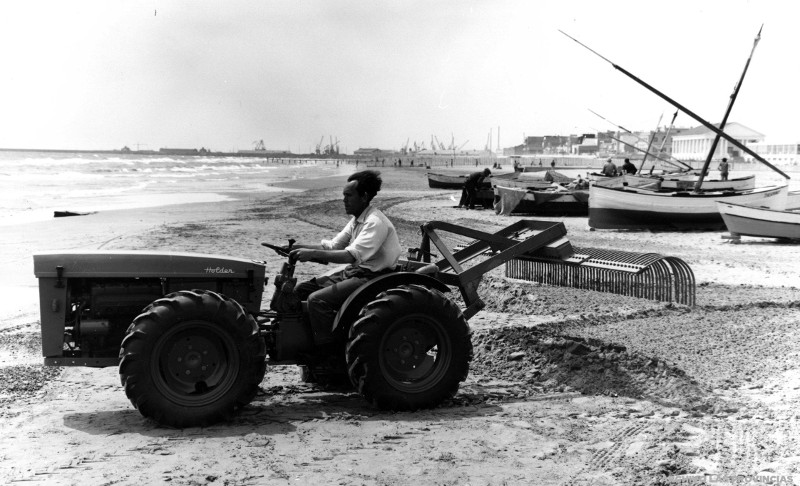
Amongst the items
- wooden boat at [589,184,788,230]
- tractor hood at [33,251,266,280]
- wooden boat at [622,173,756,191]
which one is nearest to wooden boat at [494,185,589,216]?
wooden boat at [622,173,756,191]

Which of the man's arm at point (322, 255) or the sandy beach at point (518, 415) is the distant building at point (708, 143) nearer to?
the sandy beach at point (518, 415)

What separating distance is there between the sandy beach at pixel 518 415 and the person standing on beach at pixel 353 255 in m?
0.74

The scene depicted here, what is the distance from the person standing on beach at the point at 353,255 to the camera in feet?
19.8

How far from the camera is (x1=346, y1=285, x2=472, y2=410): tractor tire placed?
5895 millimetres

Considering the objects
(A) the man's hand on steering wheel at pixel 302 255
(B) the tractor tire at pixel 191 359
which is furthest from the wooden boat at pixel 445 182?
Answer: (B) the tractor tire at pixel 191 359

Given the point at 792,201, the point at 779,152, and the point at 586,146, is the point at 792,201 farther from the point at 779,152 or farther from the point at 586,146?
the point at 586,146

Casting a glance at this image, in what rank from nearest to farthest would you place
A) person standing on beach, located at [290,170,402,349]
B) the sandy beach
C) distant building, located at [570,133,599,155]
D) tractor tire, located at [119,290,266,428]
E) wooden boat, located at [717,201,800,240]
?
the sandy beach, tractor tire, located at [119,290,266,428], person standing on beach, located at [290,170,402,349], wooden boat, located at [717,201,800,240], distant building, located at [570,133,599,155]

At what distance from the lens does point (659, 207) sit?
21.4m

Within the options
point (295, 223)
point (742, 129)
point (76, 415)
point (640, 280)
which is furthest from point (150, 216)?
point (742, 129)

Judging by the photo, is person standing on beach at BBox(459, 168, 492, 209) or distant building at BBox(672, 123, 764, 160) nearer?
person standing on beach at BBox(459, 168, 492, 209)

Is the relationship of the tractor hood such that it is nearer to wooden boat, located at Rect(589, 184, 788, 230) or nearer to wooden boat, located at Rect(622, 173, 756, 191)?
wooden boat, located at Rect(589, 184, 788, 230)

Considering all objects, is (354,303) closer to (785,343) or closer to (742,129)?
(785,343)

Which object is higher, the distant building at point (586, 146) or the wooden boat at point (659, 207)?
the distant building at point (586, 146)

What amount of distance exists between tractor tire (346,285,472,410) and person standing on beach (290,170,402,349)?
0.25 meters
